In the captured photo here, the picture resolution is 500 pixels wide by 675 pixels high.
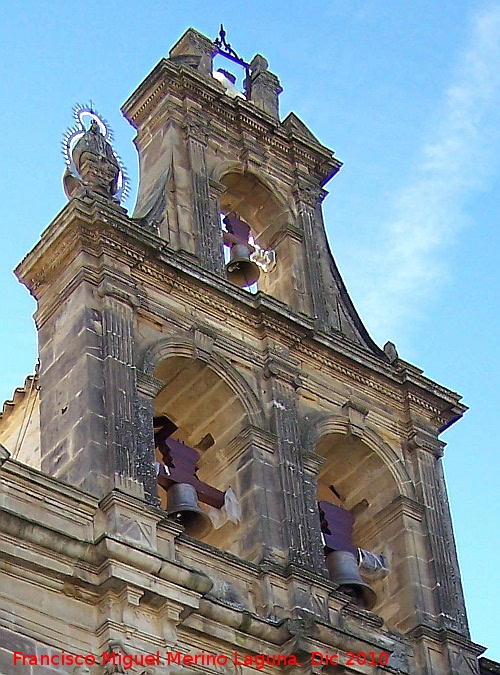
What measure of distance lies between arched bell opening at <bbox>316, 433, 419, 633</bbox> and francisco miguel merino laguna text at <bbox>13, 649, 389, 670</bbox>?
1618 millimetres

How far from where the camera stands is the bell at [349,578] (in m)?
26.4

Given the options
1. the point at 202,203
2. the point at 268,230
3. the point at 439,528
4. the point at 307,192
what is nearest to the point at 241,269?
the point at 268,230

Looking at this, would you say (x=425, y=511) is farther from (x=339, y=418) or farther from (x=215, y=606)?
(x=215, y=606)

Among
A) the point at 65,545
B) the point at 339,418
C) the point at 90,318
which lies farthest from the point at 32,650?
the point at 339,418

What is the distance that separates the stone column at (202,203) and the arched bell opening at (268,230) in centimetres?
57

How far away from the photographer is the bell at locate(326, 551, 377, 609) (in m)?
26.4

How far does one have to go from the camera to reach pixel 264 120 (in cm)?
3002

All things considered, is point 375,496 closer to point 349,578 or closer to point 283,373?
point 349,578

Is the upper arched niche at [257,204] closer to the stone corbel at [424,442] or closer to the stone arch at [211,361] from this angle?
the stone corbel at [424,442]

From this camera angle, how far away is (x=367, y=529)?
27.6 meters

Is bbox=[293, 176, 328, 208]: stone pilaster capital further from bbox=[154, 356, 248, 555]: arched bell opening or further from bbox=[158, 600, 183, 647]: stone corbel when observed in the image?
bbox=[158, 600, 183, 647]: stone corbel

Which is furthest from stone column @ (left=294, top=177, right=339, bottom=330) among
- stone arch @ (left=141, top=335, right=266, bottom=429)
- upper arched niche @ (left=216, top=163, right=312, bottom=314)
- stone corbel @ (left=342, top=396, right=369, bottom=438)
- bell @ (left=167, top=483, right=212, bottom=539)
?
bell @ (left=167, top=483, right=212, bottom=539)

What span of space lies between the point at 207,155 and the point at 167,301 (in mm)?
3395

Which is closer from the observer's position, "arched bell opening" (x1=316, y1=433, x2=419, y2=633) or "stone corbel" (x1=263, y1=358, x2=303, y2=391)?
"arched bell opening" (x1=316, y1=433, x2=419, y2=633)
